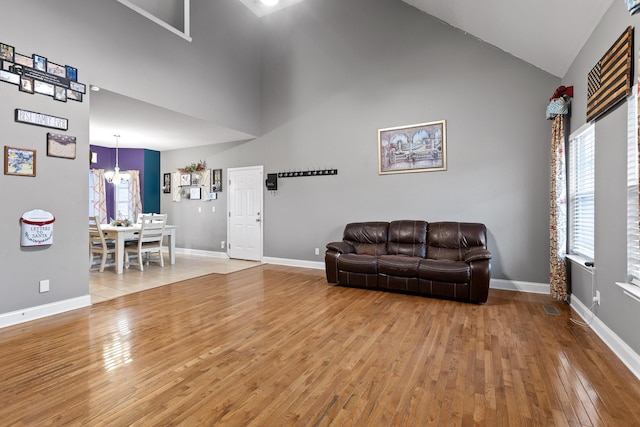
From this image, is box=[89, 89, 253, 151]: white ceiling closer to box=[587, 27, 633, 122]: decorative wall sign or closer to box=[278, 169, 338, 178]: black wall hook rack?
box=[278, 169, 338, 178]: black wall hook rack

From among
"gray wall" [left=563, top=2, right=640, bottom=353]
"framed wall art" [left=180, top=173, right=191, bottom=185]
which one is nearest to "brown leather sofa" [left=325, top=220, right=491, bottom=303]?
"gray wall" [left=563, top=2, right=640, bottom=353]

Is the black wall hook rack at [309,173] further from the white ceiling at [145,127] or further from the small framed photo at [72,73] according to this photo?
the small framed photo at [72,73]

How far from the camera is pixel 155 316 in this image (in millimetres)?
3275

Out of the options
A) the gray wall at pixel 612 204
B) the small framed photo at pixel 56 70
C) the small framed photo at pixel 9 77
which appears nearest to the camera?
the gray wall at pixel 612 204

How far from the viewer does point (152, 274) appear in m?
5.30

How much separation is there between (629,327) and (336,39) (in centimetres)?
569

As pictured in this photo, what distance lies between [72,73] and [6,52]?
0.55 meters

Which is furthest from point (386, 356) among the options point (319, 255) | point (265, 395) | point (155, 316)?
point (319, 255)

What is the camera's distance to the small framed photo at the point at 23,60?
306 cm

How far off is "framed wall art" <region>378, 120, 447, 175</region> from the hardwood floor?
A: 227 centimetres

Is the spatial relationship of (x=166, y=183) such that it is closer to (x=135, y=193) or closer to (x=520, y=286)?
(x=135, y=193)

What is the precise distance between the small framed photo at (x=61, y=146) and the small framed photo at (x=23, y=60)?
694 millimetres

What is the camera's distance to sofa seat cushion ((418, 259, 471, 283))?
3730 mm

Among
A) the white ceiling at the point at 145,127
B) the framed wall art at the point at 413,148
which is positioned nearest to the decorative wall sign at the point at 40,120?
the white ceiling at the point at 145,127
